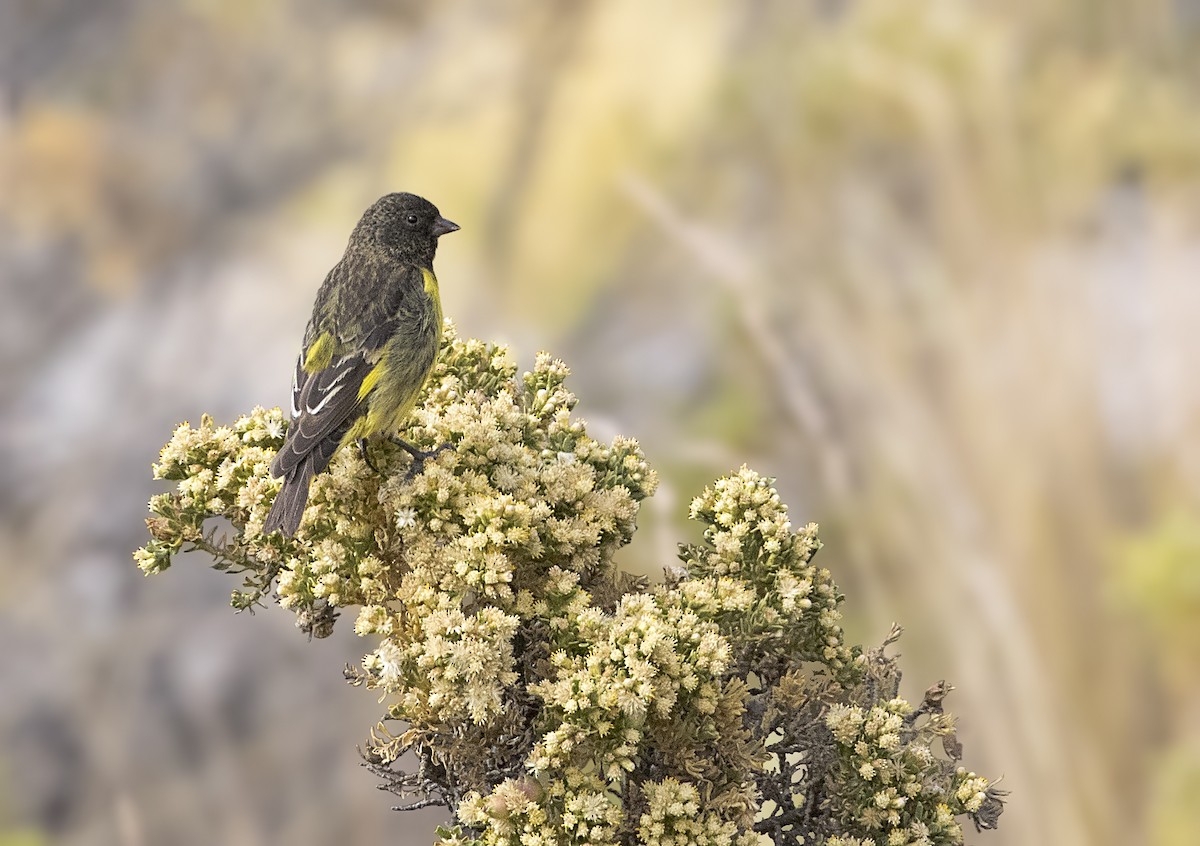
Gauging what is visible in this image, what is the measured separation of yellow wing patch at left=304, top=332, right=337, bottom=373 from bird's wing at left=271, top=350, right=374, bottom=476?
16 mm

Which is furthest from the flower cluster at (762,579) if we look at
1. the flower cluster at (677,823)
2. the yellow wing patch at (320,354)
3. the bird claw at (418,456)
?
the yellow wing patch at (320,354)

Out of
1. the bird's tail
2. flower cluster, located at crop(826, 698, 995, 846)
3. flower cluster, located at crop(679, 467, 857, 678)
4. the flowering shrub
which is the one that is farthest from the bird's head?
flower cluster, located at crop(826, 698, 995, 846)

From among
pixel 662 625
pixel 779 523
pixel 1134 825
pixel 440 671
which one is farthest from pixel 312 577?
pixel 1134 825

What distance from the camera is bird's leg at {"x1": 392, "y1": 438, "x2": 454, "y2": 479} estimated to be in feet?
9.26

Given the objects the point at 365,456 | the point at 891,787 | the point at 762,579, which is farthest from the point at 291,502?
the point at 891,787

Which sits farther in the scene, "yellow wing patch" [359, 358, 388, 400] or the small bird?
"yellow wing patch" [359, 358, 388, 400]

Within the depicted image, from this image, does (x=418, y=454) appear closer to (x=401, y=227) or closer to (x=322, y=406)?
(x=322, y=406)

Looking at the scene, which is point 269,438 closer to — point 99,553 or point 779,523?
point 779,523

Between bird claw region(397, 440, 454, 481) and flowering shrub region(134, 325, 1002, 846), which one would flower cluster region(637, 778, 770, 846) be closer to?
flowering shrub region(134, 325, 1002, 846)

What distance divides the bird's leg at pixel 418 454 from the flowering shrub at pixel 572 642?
1.0 inches

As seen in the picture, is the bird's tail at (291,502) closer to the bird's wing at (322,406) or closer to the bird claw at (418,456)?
the bird's wing at (322,406)

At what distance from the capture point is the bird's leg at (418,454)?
2.82 m

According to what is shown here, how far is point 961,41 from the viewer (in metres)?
8.91

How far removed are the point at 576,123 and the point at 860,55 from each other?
2078mm
